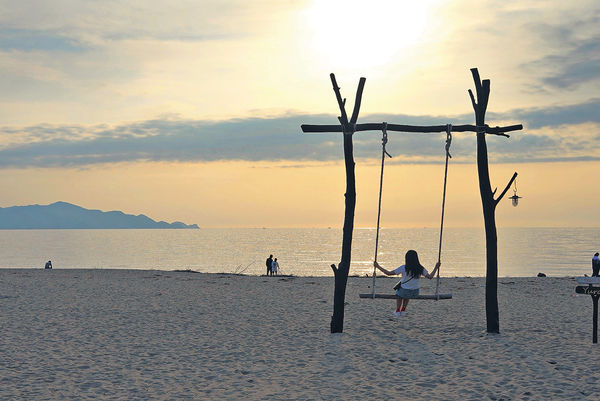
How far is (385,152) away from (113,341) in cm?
720

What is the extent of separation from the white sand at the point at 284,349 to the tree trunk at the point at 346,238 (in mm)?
563

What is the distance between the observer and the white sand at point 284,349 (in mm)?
8797

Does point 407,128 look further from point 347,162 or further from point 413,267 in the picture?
point 413,267

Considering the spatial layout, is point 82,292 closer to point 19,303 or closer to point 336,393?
point 19,303

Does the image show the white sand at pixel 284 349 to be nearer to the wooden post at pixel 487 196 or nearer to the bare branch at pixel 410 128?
the wooden post at pixel 487 196

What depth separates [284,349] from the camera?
1169 centimetres

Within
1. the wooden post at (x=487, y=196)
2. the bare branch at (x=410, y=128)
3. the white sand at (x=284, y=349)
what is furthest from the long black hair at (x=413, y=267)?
the bare branch at (x=410, y=128)

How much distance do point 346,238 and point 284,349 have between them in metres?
2.99

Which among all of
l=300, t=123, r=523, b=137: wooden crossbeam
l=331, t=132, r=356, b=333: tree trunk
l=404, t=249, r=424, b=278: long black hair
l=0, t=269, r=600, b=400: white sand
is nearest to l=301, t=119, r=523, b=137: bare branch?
l=300, t=123, r=523, b=137: wooden crossbeam

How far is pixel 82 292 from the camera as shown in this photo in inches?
855

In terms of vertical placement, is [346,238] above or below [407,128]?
below

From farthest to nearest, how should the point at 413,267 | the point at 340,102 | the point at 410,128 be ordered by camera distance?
the point at 413,267 → the point at 410,128 → the point at 340,102

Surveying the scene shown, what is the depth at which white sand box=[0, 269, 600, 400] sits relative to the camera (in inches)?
346

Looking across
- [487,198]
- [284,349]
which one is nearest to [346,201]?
[487,198]
